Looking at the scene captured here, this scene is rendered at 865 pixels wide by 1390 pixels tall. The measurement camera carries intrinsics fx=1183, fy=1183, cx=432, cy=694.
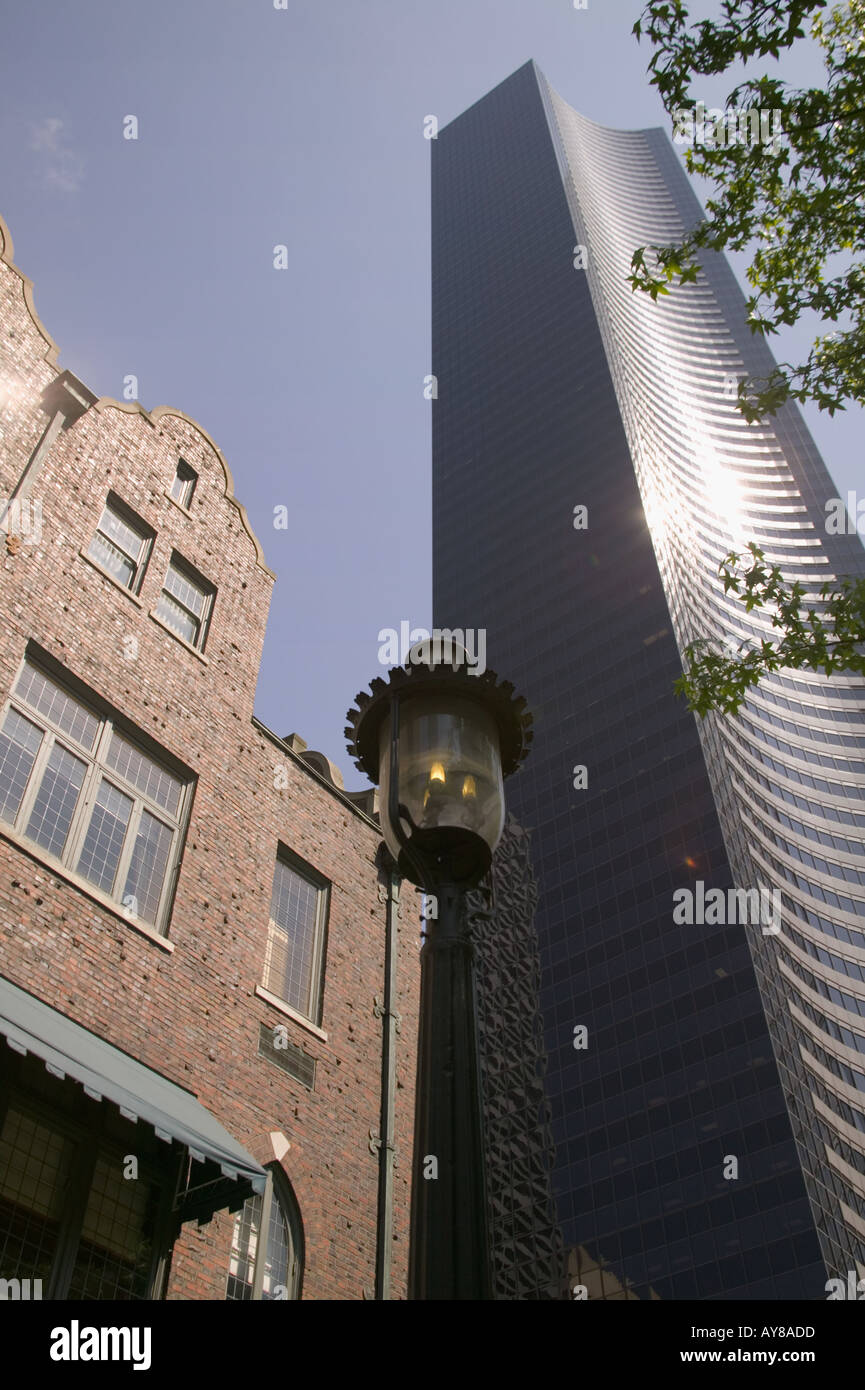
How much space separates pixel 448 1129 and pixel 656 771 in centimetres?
11065

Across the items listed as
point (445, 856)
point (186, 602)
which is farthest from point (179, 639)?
point (445, 856)

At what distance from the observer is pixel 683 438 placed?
543ft

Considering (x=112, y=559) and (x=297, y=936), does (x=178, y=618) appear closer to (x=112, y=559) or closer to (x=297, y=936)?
(x=112, y=559)

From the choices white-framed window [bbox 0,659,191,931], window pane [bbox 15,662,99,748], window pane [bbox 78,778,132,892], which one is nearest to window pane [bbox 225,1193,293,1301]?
white-framed window [bbox 0,659,191,931]

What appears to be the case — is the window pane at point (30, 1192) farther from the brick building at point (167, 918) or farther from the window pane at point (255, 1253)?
the window pane at point (255, 1253)

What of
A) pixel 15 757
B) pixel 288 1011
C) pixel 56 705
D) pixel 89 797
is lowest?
pixel 288 1011

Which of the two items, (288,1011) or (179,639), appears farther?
(179,639)

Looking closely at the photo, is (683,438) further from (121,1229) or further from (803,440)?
(121,1229)

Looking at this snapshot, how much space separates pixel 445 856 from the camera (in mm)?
5820

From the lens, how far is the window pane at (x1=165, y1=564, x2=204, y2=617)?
53.1 ft

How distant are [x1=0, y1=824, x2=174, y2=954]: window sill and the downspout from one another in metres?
2.60

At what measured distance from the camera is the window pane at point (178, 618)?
620 inches

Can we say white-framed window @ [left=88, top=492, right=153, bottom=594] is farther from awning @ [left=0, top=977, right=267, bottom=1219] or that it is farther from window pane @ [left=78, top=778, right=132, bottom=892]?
awning @ [left=0, top=977, right=267, bottom=1219]

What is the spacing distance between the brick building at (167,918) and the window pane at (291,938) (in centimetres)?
3
